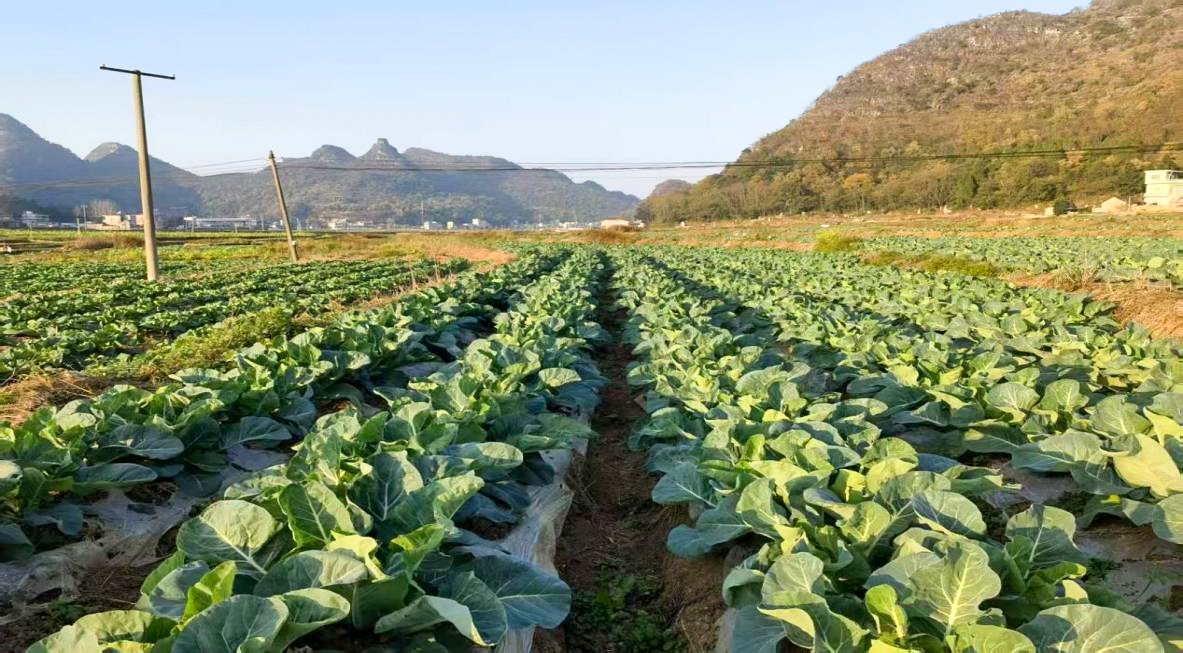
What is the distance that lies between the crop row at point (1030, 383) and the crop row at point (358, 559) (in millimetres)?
2459

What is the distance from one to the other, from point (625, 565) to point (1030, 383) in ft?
9.82

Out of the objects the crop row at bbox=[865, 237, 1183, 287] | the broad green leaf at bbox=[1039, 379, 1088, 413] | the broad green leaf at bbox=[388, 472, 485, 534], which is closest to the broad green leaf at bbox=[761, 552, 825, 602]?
the broad green leaf at bbox=[388, 472, 485, 534]

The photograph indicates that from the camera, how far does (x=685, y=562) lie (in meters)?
3.35

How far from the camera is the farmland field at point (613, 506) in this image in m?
1.89

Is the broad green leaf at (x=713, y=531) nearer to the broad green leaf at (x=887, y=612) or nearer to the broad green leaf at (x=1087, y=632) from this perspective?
the broad green leaf at (x=887, y=612)

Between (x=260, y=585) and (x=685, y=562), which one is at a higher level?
(x=260, y=585)

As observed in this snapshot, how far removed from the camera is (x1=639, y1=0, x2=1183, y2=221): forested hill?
2697 inches

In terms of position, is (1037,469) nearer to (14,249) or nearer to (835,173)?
(14,249)

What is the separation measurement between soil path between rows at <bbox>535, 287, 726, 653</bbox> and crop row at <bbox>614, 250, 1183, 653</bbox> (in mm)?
308

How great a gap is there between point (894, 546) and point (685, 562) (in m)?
1.24

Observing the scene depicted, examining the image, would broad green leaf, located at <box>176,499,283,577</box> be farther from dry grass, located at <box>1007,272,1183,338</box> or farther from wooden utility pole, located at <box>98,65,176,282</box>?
wooden utility pole, located at <box>98,65,176,282</box>

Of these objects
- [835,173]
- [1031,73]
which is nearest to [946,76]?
[1031,73]

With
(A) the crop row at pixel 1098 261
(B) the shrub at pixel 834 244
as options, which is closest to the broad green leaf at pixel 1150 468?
(A) the crop row at pixel 1098 261

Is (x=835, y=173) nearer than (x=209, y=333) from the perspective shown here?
No
